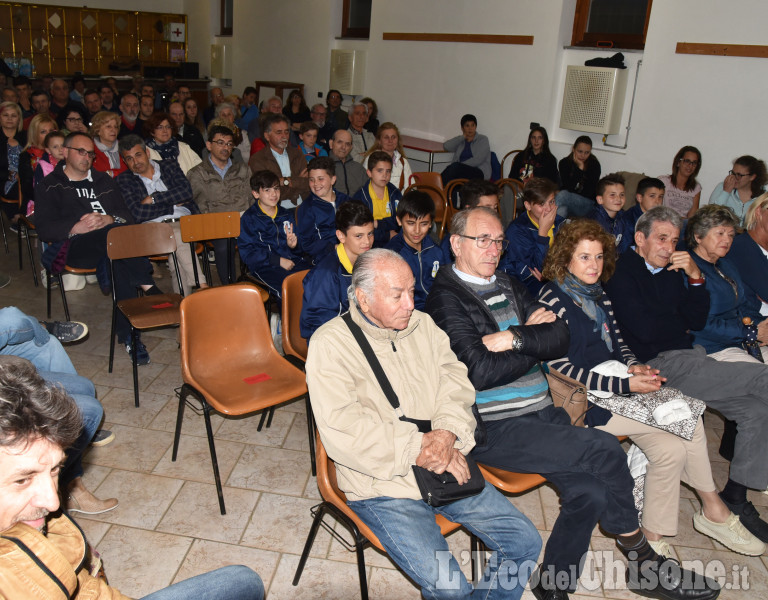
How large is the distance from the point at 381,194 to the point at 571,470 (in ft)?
9.80

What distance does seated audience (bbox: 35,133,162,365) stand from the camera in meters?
3.84

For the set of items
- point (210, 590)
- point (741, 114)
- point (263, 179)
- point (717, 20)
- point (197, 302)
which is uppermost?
point (717, 20)

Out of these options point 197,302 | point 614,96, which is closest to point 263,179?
point 197,302

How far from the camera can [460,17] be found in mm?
7730

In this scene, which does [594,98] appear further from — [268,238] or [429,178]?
[268,238]

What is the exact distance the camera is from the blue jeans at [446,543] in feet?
5.96

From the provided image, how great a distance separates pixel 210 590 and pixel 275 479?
4.31 feet

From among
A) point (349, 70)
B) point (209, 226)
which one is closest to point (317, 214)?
point (209, 226)

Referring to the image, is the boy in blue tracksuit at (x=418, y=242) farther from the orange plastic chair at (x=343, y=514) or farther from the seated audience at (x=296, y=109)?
the seated audience at (x=296, y=109)

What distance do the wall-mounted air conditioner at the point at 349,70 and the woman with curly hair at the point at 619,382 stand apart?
24.3 ft

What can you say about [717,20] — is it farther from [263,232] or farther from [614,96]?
[263,232]

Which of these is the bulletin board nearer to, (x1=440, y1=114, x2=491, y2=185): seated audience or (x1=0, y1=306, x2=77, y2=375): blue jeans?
(x1=440, y1=114, x2=491, y2=185): seated audience

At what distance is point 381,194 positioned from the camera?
473 centimetres

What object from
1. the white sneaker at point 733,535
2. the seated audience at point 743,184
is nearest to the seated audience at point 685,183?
the seated audience at point 743,184
